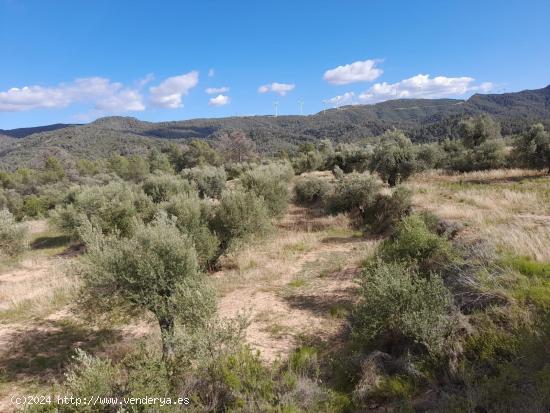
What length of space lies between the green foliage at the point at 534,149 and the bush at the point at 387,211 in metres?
15.0

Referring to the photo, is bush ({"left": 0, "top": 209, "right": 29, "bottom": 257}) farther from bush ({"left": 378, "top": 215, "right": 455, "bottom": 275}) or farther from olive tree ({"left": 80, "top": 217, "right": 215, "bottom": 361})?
bush ({"left": 378, "top": 215, "right": 455, "bottom": 275})

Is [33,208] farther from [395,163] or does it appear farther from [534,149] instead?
[534,149]

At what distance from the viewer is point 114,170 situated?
220 feet

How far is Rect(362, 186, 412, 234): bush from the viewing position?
61.5 feet

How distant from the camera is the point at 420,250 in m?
10.2

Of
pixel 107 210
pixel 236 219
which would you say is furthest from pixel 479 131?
pixel 107 210

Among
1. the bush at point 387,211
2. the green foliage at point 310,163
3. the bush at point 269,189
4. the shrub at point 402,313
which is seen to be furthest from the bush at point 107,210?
the green foliage at point 310,163

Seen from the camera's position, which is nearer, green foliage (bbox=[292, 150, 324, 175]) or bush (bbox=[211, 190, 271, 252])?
bush (bbox=[211, 190, 271, 252])

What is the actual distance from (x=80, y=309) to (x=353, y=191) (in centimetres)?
1801

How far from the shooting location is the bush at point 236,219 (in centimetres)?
1608

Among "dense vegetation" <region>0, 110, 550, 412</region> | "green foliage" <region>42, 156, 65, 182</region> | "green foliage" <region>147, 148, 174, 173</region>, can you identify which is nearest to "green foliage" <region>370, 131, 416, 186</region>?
"dense vegetation" <region>0, 110, 550, 412</region>

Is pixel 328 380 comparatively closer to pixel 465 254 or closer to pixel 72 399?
pixel 72 399

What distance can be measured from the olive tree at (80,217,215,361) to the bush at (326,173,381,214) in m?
16.3

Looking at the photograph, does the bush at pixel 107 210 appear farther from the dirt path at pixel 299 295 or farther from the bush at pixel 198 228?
the dirt path at pixel 299 295
